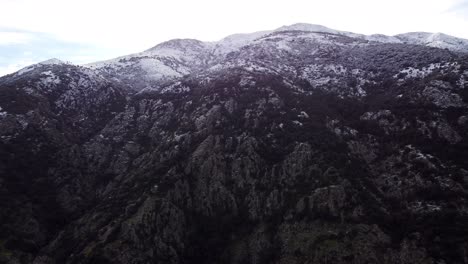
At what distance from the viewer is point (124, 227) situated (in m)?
62.7

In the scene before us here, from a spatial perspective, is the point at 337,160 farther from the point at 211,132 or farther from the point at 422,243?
the point at 211,132

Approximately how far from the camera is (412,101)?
273 feet

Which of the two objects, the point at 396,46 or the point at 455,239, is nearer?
the point at 455,239

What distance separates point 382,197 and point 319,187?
34.9ft

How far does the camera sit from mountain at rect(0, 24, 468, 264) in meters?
56.2

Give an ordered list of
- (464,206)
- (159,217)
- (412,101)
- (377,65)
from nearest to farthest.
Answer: (464,206), (159,217), (412,101), (377,65)

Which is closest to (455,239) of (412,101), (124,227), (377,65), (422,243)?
(422,243)

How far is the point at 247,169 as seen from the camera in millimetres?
73375

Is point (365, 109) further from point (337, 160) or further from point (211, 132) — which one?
point (211, 132)

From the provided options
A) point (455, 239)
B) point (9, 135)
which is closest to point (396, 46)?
point (455, 239)

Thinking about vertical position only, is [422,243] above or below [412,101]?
below

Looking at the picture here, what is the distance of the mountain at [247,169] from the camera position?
184ft

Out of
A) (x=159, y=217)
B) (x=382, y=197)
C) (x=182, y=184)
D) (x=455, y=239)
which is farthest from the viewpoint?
(x=182, y=184)

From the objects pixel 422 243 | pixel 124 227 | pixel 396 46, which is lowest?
pixel 124 227
